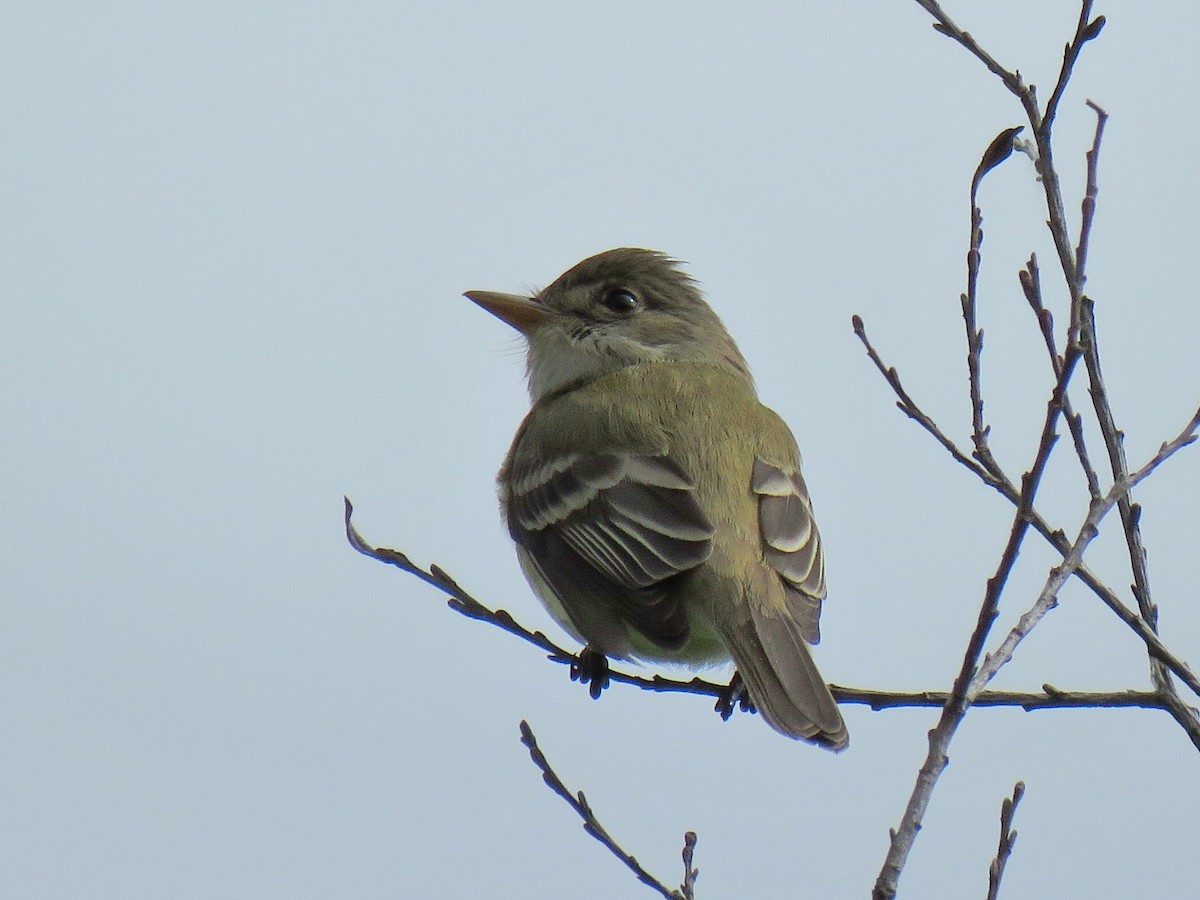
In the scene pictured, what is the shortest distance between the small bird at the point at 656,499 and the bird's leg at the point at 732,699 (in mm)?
138

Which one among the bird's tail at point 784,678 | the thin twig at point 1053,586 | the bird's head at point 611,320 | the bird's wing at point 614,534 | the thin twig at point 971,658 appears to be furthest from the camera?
the bird's head at point 611,320

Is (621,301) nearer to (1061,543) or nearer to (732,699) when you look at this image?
(732,699)

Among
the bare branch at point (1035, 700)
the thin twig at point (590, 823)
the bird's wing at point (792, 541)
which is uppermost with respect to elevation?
the bird's wing at point (792, 541)

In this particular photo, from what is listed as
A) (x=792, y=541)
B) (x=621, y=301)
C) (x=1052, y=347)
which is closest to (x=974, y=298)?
(x=1052, y=347)

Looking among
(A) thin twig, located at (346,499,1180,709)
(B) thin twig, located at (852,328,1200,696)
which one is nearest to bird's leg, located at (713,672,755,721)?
(A) thin twig, located at (346,499,1180,709)

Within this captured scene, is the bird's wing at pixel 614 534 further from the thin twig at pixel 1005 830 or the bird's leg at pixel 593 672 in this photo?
the thin twig at pixel 1005 830

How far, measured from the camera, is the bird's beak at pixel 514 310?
714cm

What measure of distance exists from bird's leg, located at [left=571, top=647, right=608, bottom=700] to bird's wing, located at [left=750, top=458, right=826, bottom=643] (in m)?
0.77

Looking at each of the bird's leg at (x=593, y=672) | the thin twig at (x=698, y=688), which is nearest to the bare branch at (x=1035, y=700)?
the thin twig at (x=698, y=688)

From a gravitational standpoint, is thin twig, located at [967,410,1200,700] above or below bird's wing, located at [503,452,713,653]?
below

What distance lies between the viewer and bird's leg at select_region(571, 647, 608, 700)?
566cm

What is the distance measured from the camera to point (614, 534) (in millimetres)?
5570

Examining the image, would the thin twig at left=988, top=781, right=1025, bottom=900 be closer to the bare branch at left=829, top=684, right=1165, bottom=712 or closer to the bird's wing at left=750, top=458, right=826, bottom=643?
the bare branch at left=829, top=684, right=1165, bottom=712

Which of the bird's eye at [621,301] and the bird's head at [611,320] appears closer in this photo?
the bird's head at [611,320]
